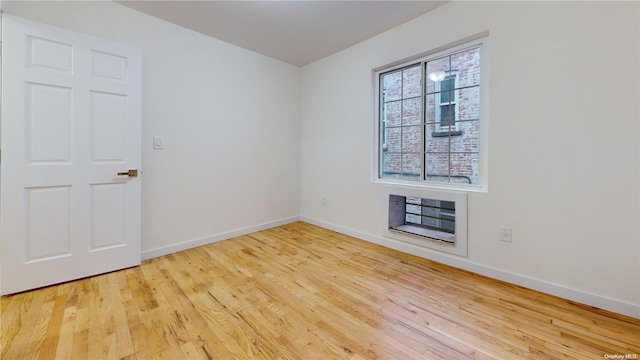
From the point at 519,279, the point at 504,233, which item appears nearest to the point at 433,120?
the point at 504,233

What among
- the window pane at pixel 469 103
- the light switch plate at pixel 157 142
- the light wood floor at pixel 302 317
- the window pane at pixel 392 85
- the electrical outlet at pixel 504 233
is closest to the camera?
the light wood floor at pixel 302 317

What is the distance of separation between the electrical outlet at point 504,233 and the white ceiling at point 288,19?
214cm

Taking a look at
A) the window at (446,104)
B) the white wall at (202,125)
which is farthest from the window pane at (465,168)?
the white wall at (202,125)

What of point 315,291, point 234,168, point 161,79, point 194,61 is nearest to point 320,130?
point 234,168

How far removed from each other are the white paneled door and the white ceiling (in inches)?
27.2

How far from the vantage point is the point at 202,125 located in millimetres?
3062

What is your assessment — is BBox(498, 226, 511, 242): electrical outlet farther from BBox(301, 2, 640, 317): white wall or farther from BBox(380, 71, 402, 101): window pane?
BBox(380, 71, 402, 101): window pane

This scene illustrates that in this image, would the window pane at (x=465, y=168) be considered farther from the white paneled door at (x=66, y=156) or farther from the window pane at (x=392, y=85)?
the white paneled door at (x=66, y=156)

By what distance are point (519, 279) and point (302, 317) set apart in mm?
1800

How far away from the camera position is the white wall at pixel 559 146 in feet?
5.52

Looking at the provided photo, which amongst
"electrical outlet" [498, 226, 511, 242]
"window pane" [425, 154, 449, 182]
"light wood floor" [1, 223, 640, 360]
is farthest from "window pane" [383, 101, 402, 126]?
"light wood floor" [1, 223, 640, 360]

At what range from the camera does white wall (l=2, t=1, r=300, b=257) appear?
257 centimetres

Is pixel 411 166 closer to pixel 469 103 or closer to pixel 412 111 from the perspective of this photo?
pixel 412 111

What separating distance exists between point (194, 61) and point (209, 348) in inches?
114
